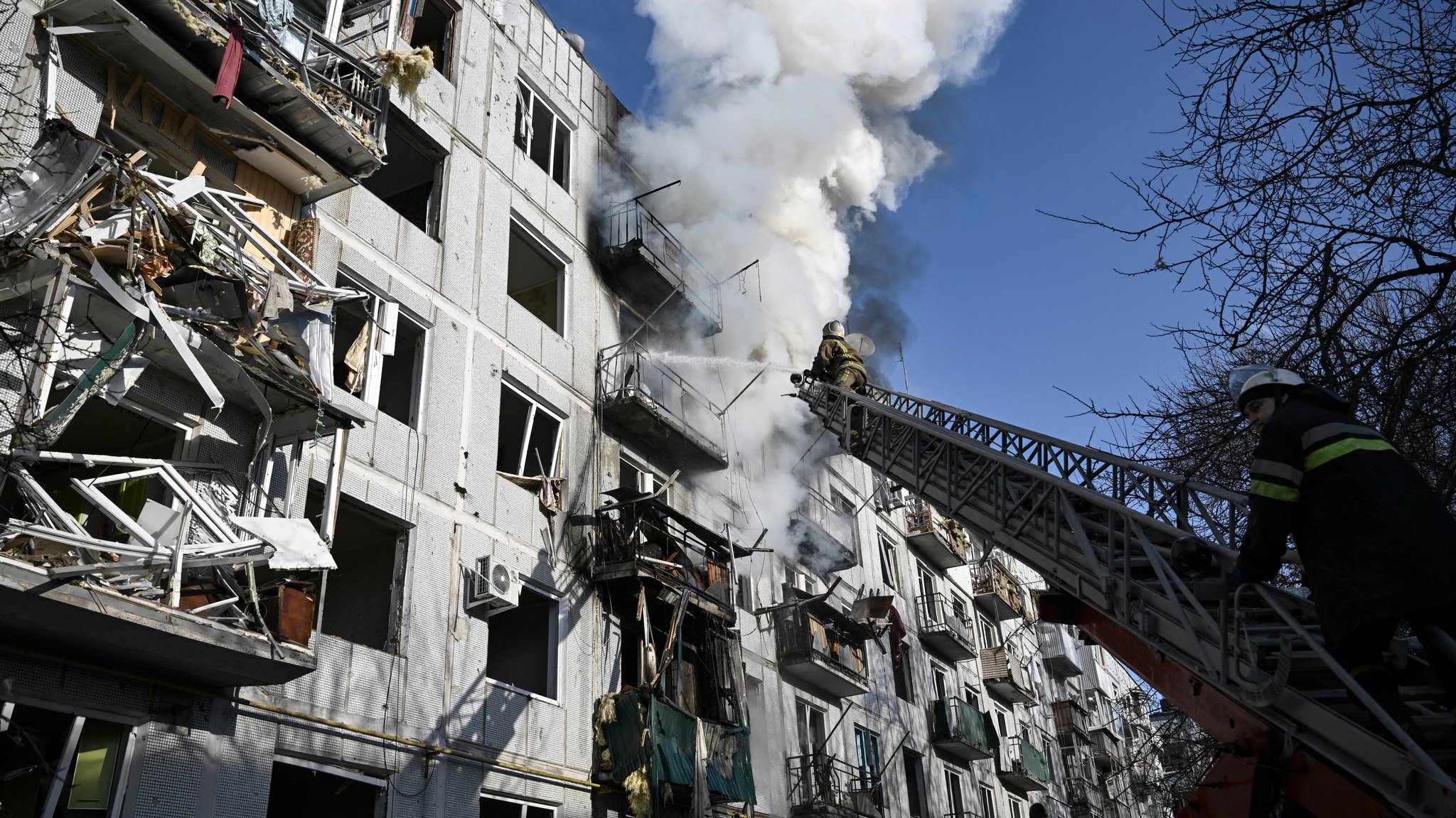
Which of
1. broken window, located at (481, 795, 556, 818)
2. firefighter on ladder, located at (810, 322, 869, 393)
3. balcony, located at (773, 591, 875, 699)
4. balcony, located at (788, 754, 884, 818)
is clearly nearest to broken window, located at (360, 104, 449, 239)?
firefighter on ladder, located at (810, 322, 869, 393)

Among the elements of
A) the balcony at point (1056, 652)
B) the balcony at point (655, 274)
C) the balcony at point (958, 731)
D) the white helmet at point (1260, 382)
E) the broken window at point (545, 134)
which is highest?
the broken window at point (545, 134)

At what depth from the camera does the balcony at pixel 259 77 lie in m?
9.67

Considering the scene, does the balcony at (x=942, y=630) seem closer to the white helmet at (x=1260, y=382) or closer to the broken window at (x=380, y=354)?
the broken window at (x=380, y=354)

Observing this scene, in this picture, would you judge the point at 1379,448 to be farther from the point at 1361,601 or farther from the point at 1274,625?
the point at 1274,625

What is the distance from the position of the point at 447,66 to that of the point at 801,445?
468 inches

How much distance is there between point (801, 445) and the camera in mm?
24234

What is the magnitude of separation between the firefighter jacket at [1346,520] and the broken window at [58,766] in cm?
813

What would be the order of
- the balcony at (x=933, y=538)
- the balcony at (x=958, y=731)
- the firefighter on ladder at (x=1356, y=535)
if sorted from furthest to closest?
1. the balcony at (x=933, y=538)
2. the balcony at (x=958, y=731)
3. the firefighter on ladder at (x=1356, y=535)

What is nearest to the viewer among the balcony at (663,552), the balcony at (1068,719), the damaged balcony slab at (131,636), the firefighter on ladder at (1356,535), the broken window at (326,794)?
the firefighter on ladder at (1356,535)

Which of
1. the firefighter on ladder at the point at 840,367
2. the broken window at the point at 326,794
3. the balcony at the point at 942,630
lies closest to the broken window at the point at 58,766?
the broken window at the point at 326,794

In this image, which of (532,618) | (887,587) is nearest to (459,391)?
(532,618)

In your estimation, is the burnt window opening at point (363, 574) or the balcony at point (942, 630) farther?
the balcony at point (942, 630)

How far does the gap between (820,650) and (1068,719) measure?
22940mm

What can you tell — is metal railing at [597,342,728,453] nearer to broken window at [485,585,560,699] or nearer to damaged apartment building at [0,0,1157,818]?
damaged apartment building at [0,0,1157,818]
